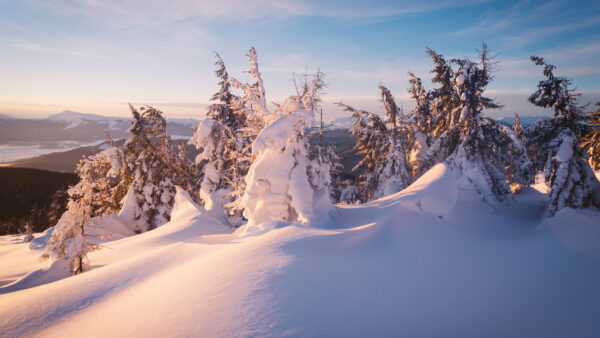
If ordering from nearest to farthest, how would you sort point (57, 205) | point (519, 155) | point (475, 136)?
point (475, 136), point (519, 155), point (57, 205)

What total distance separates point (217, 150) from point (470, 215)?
583 inches

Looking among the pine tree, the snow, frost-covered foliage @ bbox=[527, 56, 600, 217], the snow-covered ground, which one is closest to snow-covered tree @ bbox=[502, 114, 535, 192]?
the pine tree

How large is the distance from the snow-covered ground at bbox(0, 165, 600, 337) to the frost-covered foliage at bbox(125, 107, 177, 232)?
967 centimetres

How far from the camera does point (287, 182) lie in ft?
Result: 28.7

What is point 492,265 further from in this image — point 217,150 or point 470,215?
point 217,150

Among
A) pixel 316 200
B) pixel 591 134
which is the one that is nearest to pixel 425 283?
pixel 316 200

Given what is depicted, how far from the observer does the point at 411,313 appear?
380cm

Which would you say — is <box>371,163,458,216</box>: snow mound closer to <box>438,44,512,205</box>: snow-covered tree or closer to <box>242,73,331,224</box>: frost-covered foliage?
<box>242,73,331,224</box>: frost-covered foliage

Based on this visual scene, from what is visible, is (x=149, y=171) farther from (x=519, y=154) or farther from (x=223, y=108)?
(x=519, y=154)

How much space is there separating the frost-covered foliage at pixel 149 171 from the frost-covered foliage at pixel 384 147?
505 inches

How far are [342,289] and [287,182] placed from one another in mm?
4947

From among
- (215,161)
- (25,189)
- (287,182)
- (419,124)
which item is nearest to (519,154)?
(419,124)

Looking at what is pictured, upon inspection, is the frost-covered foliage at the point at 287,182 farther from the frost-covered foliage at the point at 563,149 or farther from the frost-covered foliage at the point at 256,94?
the frost-covered foliage at the point at 563,149

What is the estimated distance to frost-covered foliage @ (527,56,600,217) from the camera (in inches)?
406
